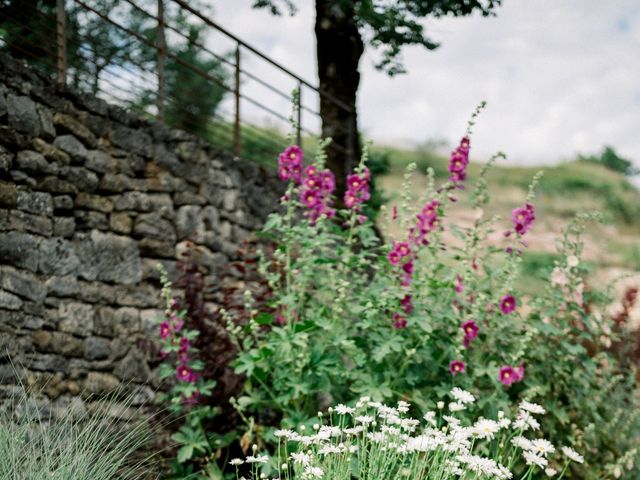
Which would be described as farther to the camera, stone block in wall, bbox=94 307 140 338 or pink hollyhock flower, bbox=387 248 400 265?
stone block in wall, bbox=94 307 140 338

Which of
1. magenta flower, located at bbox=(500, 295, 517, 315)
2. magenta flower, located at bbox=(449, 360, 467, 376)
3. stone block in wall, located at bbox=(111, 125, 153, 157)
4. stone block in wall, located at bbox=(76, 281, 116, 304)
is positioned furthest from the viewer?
stone block in wall, located at bbox=(111, 125, 153, 157)

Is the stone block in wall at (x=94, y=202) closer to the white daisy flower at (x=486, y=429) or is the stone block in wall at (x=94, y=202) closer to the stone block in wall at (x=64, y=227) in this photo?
the stone block in wall at (x=64, y=227)

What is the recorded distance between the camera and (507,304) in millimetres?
4277

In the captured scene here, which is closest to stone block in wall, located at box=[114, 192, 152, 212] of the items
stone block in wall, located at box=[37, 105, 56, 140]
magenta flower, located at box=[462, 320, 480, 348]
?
stone block in wall, located at box=[37, 105, 56, 140]

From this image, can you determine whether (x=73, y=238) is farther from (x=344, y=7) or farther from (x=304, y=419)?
(x=344, y=7)

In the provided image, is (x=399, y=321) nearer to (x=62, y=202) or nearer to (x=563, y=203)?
(x=62, y=202)

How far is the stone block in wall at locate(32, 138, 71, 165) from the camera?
15.3ft

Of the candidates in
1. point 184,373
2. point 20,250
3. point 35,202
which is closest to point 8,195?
point 35,202

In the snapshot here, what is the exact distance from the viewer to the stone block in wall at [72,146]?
15.9 ft

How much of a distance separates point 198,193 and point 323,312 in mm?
2071

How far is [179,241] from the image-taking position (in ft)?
18.5

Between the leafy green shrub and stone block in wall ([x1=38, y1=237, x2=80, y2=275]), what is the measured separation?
1.21 meters

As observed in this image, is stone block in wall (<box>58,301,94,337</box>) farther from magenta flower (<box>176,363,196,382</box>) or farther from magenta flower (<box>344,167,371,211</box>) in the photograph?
magenta flower (<box>344,167,371,211</box>)

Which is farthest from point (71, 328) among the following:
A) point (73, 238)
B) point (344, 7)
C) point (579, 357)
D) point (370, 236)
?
point (344, 7)
